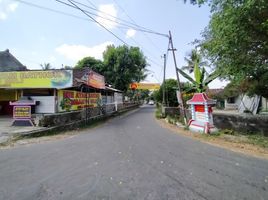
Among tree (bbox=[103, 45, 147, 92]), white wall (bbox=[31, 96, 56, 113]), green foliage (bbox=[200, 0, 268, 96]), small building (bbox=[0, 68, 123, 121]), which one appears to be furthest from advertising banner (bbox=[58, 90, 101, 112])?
tree (bbox=[103, 45, 147, 92])

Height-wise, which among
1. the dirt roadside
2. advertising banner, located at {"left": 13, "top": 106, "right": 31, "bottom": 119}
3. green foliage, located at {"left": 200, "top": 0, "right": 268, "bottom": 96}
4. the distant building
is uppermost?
the distant building

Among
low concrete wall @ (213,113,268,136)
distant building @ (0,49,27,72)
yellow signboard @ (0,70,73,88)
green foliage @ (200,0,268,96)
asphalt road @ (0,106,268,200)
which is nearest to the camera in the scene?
asphalt road @ (0,106,268,200)

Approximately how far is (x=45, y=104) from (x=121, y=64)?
2003 centimetres

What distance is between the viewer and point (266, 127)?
1191 cm

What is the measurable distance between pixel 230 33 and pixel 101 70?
30.1 m

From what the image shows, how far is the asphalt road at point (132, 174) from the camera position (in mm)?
4109

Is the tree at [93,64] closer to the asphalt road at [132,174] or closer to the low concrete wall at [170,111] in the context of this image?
the low concrete wall at [170,111]

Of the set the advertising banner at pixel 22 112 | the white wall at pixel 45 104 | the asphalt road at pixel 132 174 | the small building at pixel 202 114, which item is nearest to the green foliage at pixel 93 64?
the white wall at pixel 45 104

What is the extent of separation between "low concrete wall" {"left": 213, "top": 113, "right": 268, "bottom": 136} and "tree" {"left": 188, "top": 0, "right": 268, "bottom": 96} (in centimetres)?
322

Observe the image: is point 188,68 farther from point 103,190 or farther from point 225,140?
point 103,190

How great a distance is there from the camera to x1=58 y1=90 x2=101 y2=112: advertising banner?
59.4 ft

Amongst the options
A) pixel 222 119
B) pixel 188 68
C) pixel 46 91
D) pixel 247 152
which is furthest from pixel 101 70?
pixel 247 152

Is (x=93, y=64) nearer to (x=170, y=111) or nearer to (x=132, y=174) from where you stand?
(x=170, y=111)

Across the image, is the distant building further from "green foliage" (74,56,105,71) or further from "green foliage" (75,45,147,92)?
"green foliage" (75,45,147,92)
